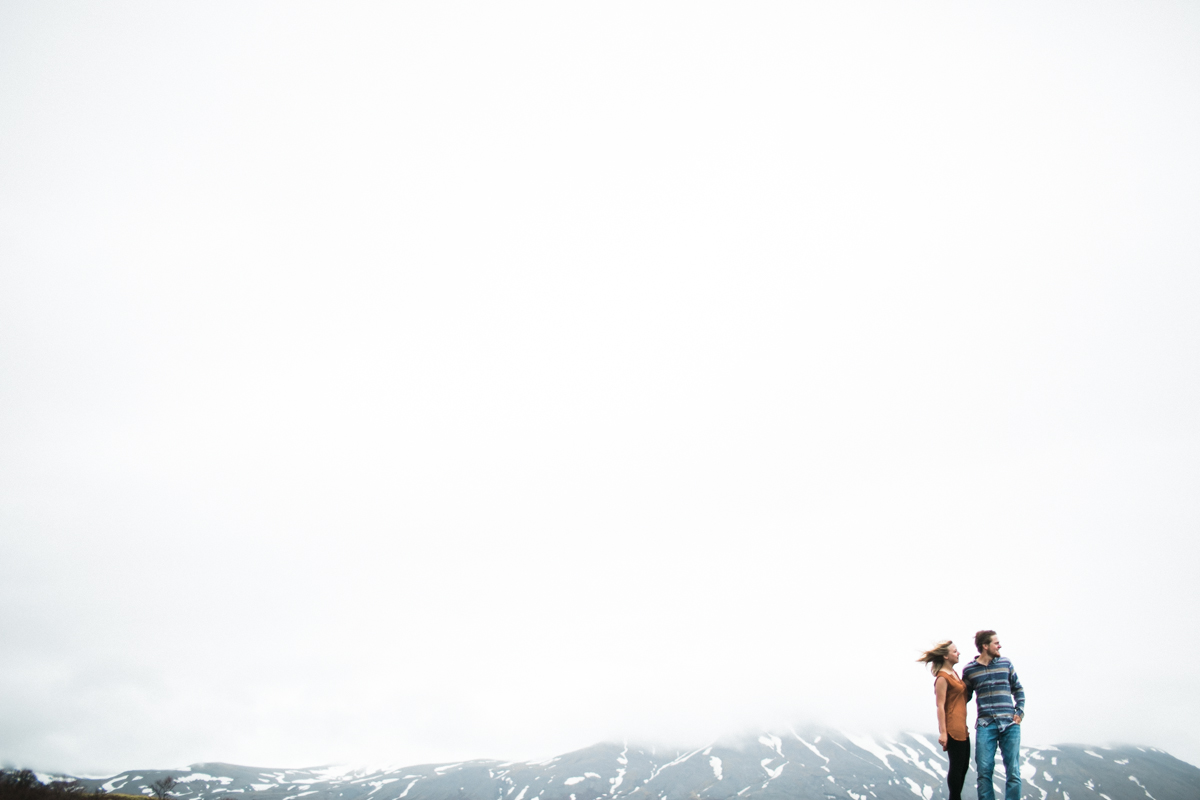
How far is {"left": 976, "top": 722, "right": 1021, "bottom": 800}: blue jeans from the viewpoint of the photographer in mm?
9727

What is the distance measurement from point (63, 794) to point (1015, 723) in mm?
64372

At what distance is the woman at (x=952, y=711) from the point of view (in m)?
10.6

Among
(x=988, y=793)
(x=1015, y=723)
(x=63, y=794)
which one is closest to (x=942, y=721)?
(x=1015, y=723)

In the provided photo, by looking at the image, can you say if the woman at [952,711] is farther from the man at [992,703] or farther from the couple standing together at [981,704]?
the man at [992,703]

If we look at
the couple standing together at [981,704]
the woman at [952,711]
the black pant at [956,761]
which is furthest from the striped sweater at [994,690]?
the black pant at [956,761]

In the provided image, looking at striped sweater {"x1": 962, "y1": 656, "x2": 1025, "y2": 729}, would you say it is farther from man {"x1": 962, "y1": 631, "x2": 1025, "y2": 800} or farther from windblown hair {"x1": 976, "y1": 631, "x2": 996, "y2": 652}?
windblown hair {"x1": 976, "y1": 631, "x2": 996, "y2": 652}

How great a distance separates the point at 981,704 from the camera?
10805mm

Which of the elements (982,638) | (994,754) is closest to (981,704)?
(994,754)

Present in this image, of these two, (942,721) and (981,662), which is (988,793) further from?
(981,662)

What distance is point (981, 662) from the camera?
10.8 meters

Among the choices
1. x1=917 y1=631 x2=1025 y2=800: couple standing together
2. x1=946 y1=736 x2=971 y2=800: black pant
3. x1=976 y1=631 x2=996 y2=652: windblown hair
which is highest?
x1=976 y1=631 x2=996 y2=652: windblown hair

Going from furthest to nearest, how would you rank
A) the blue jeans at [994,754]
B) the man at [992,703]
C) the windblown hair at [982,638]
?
the windblown hair at [982,638], the man at [992,703], the blue jeans at [994,754]

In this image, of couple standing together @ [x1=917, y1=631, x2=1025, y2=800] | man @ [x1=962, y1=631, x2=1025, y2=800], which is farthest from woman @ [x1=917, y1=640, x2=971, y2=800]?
man @ [x1=962, y1=631, x2=1025, y2=800]

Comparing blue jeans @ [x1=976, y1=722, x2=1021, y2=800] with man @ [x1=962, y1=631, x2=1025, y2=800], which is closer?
blue jeans @ [x1=976, y1=722, x2=1021, y2=800]
